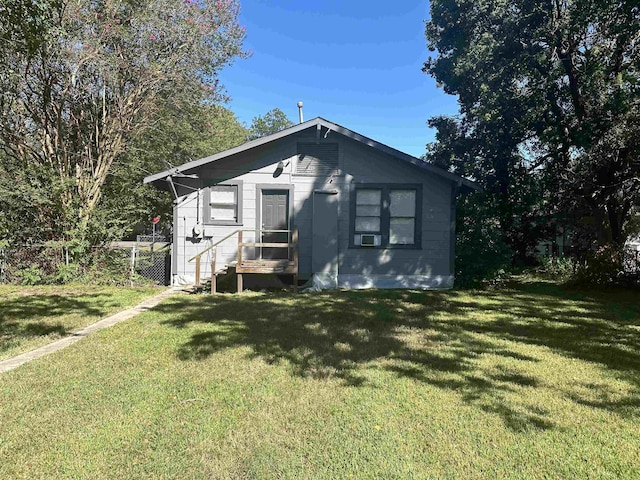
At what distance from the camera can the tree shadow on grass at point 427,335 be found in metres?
3.92

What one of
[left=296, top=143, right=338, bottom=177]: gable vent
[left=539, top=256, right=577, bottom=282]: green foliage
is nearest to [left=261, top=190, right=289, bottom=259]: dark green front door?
[left=296, top=143, right=338, bottom=177]: gable vent

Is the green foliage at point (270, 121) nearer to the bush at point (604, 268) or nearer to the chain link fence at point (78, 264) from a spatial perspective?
the chain link fence at point (78, 264)

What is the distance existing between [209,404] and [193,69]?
12.4 metres

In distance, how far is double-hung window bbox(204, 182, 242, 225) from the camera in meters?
10.2

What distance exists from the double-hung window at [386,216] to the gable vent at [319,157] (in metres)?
0.93

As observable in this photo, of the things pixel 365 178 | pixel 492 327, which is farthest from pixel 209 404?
pixel 365 178

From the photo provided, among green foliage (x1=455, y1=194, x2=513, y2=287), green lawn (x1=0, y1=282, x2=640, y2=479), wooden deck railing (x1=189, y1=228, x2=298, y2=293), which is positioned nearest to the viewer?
green lawn (x1=0, y1=282, x2=640, y2=479)

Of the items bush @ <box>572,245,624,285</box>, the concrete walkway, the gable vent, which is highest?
the gable vent

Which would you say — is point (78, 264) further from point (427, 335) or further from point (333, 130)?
point (427, 335)

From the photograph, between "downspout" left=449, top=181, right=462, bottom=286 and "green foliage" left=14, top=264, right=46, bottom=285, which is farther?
"downspout" left=449, top=181, right=462, bottom=286

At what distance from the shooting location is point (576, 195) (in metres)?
12.5

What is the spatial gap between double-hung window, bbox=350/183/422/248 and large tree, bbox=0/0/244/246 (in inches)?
286

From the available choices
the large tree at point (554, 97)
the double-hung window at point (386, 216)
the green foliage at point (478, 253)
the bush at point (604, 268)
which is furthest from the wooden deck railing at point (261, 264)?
the large tree at point (554, 97)

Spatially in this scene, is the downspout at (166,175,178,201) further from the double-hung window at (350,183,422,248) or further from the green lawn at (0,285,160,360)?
the double-hung window at (350,183,422,248)
